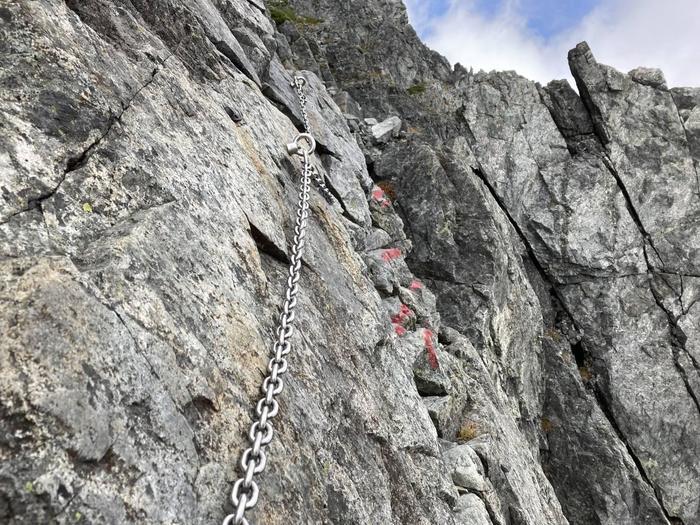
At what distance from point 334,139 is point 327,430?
1504 cm

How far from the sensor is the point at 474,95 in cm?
3316

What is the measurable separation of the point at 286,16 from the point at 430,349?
163 ft

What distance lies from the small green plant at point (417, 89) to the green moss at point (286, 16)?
1466 centimetres

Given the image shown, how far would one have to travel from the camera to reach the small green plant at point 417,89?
154ft

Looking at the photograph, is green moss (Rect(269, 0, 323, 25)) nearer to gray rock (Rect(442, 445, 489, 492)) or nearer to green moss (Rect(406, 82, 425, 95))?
green moss (Rect(406, 82, 425, 95))

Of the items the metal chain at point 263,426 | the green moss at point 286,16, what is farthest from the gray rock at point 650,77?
the metal chain at point 263,426

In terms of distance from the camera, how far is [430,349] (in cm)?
1281

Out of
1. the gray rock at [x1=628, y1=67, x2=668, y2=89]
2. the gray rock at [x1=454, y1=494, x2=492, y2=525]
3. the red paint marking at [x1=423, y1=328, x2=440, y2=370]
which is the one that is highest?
the gray rock at [x1=628, y1=67, x2=668, y2=89]

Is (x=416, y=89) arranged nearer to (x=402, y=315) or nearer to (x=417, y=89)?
(x=417, y=89)

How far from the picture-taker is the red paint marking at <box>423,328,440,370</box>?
12431mm

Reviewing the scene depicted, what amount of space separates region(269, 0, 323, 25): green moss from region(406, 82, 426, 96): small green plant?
14661mm

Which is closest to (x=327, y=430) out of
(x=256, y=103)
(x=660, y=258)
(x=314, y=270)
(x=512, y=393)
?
(x=314, y=270)

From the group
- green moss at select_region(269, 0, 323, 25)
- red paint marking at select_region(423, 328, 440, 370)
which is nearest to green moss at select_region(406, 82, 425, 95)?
green moss at select_region(269, 0, 323, 25)

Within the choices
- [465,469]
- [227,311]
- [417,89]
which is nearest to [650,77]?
[417,89]
